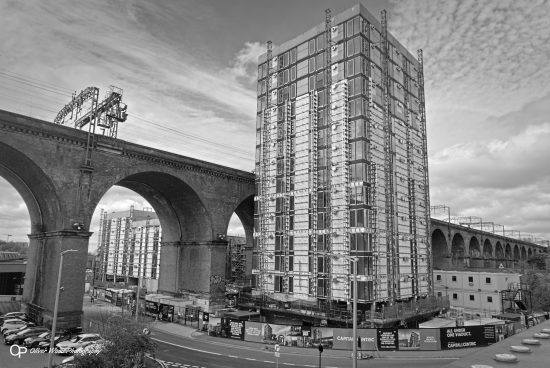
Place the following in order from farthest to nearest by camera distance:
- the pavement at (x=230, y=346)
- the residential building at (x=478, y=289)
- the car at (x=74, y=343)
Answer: the residential building at (x=478, y=289), the car at (x=74, y=343), the pavement at (x=230, y=346)

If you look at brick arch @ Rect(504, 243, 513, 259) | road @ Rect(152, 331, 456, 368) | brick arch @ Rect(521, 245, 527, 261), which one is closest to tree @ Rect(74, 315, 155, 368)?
road @ Rect(152, 331, 456, 368)

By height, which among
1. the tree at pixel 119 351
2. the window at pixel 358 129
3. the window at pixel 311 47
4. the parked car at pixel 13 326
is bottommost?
the parked car at pixel 13 326

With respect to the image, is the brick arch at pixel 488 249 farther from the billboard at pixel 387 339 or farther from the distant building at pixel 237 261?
the billboard at pixel 387 339

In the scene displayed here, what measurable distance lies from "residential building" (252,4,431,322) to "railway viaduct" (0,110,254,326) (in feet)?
21.1

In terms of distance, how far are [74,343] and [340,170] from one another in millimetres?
31317

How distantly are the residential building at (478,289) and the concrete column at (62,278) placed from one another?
170 feet

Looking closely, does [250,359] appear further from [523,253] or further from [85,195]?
[523,253]

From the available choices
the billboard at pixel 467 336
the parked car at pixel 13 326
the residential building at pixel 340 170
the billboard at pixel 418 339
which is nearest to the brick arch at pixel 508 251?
the residential building at pixel 340 170

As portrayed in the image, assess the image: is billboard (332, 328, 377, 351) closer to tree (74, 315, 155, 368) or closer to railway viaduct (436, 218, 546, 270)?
tree (74, 315, 155, 368)

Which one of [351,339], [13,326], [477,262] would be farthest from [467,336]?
[477,262]

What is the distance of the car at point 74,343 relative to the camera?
105 feet

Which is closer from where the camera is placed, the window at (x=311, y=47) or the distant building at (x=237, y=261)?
the window at (x=311, y=47)

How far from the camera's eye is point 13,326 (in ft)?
126

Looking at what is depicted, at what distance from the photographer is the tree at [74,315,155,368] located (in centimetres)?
2303
